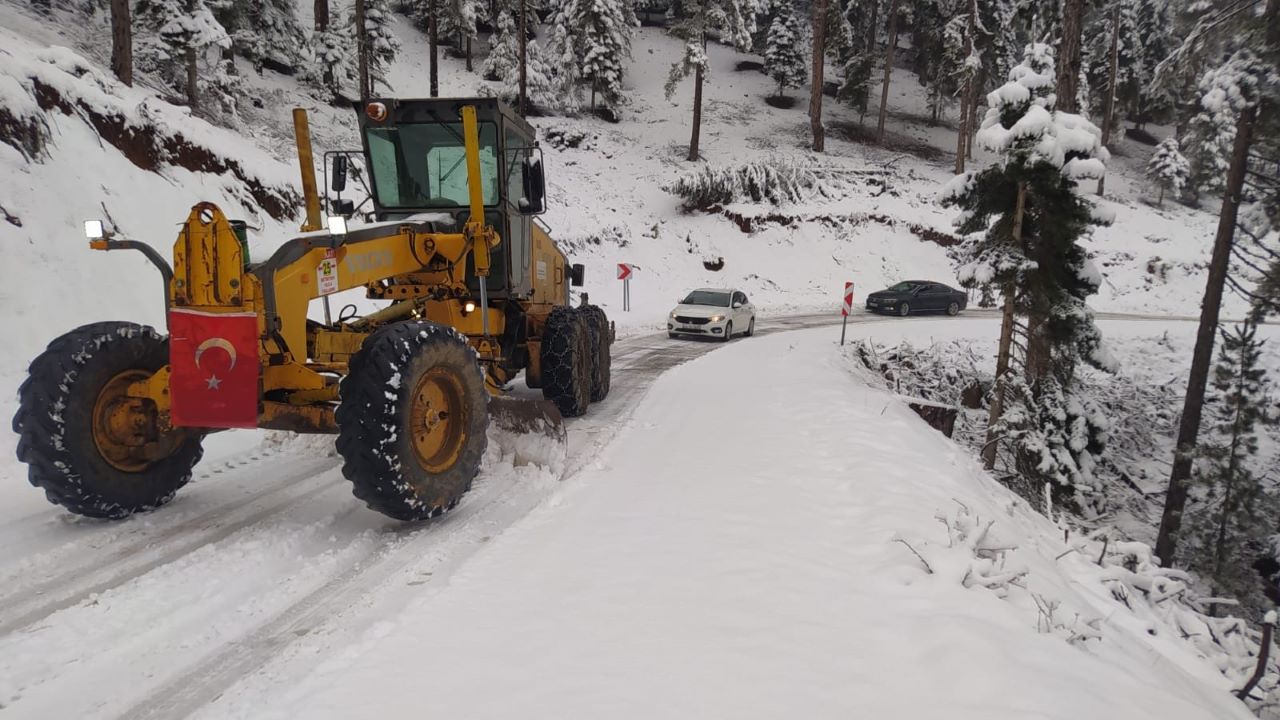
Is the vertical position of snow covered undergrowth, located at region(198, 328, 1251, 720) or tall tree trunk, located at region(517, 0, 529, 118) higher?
tall tree trunk, located at region(517, 0, 529, 118)

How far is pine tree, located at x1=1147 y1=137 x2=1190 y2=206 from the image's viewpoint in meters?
40.7

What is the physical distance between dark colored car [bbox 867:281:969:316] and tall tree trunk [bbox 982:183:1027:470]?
14.0 m

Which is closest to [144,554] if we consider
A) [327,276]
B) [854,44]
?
[327,276]

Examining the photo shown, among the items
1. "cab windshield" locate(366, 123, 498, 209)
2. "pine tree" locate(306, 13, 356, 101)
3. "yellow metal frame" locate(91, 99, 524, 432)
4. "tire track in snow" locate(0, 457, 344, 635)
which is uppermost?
"pine tree" locate(306, 13, 356, 101)

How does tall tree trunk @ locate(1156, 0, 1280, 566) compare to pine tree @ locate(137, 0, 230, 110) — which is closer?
tall tree trunk @ locate(1156, 0, 1280, 566)

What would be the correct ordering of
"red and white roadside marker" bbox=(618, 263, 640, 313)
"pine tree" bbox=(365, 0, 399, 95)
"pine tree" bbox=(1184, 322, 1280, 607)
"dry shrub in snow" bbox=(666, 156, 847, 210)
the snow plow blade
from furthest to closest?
"dry shrub in snow" bbox=(666, 156, 847, 210) < "pine tree" bbox=(365, 0, 399, 95) < "red and white roadside marker" bbox=(618, 263, 640, 313) < "pine tree" bbox=(1184, 322, 1280, 607) < the snow plow blade

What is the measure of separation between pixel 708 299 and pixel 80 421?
16.1 metres

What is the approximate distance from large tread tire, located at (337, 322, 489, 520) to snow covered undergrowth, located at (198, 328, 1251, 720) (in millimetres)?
607

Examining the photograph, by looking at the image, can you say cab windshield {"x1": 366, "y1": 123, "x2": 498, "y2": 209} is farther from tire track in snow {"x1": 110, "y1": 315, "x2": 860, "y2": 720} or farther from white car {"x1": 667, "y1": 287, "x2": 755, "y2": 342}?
white car {"x1": 667, "y1": 287, "x2": 755, "y2": 342}

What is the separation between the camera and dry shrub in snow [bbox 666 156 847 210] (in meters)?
34.1

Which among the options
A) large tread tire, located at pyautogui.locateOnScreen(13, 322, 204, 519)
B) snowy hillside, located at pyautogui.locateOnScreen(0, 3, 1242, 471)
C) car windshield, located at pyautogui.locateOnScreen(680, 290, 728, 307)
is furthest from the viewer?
car windshield, located at pyautogui.locateOnScreen(680, 290, 728, 307)

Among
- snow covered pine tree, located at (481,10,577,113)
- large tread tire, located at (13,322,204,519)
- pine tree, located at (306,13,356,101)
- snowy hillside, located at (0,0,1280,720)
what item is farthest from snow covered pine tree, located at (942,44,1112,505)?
snow covered pine tree, located at (481,10,577,113)

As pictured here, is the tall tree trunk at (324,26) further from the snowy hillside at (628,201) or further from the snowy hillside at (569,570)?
the snowy hillside at (569,570)

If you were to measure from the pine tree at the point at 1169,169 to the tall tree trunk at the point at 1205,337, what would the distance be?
3615 cm
